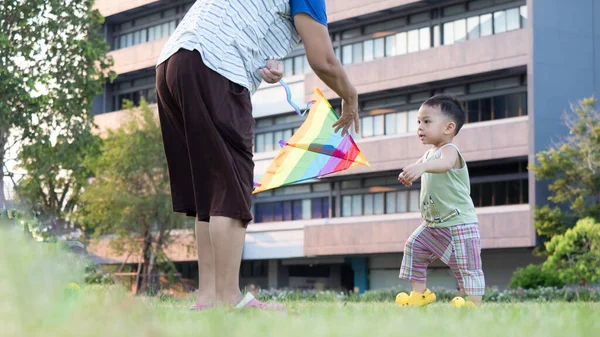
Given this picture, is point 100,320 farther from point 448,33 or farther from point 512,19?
point 448,33

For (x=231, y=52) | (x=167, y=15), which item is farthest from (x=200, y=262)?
(x=167, y=15)

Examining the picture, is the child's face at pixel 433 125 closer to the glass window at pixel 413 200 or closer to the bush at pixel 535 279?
the bush at pixel 535 279

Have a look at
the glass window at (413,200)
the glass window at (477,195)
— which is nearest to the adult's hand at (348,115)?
the glass window at (477,195)

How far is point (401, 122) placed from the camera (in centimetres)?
3575

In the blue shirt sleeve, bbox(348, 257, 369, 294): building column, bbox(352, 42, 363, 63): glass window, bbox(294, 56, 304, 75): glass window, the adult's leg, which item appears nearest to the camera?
the blue shirt sleeve

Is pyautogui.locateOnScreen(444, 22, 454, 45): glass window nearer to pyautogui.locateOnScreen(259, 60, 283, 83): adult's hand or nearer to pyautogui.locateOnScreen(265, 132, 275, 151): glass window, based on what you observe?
pyautogui.locateOnScreen(265, 132, 275, 151): glass window

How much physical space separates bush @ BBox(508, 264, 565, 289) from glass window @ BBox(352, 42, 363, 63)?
1546 centimetres

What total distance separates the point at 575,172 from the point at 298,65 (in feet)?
52.1

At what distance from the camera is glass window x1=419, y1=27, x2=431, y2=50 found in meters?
35.1

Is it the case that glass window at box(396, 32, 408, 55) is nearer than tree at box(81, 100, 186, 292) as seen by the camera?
No

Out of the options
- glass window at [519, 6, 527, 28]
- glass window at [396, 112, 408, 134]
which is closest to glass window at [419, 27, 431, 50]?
glass window at [396, 112, 408, 134]

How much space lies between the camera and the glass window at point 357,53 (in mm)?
37688

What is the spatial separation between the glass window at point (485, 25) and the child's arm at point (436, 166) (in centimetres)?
2766

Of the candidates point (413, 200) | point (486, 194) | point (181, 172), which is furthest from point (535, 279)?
point (181, 172)
